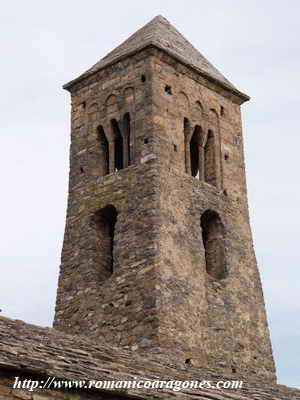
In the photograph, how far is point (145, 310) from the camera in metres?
15.1

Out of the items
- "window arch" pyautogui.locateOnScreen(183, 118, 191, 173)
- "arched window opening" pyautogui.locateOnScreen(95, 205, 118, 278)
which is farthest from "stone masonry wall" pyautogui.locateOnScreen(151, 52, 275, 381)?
"arched window opening" pyautogui.locateOnScreen(95, 205, 118, 278)

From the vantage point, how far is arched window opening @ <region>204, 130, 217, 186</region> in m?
18.1

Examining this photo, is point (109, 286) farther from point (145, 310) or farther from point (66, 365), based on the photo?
point (66, 365)

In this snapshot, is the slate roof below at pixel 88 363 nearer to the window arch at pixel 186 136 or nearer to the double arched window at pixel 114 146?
the window arch at pixel 186 136

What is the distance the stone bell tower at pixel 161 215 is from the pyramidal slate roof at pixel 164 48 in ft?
0.16

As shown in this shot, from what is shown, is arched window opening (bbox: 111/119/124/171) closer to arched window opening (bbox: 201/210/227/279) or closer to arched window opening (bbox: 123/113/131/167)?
arched window opening (bbox: 123/113/131/167)

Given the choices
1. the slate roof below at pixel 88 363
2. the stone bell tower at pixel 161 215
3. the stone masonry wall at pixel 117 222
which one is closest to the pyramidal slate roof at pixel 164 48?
the stone bell tower at pixel 161 215

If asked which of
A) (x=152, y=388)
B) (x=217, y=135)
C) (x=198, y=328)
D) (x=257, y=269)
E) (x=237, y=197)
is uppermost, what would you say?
(x=217, y=135)

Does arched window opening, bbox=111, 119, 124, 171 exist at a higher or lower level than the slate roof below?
higher

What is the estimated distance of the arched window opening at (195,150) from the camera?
18.3 meters

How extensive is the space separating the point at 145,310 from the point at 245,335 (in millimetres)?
2545

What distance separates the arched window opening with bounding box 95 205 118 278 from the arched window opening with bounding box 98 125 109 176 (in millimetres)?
960

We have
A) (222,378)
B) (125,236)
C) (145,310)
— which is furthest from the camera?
(125,236)

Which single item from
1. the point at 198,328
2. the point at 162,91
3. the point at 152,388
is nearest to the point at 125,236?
the point at 198,328
